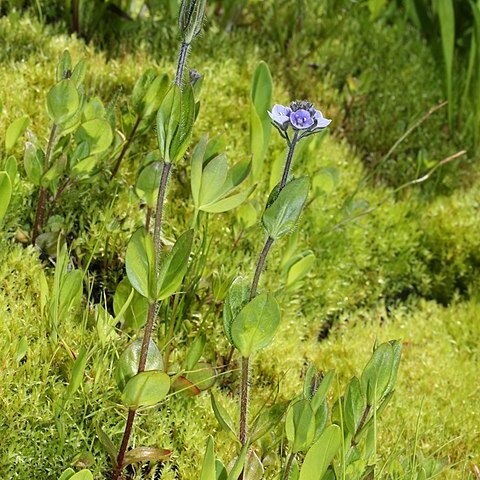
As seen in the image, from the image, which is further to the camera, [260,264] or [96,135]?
[96,135]

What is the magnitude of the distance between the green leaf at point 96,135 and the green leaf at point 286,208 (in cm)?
83

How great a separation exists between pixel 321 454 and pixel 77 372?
60 cm

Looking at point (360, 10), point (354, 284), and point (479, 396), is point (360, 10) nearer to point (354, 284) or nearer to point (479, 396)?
point (354, 284)

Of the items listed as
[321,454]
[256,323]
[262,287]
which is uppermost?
[256,323]

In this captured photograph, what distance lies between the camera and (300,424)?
1.76 m

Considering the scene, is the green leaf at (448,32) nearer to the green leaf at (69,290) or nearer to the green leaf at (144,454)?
the green leaf at (69,290)

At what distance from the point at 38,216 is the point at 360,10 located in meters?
2.24

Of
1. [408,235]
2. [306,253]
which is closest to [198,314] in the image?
[306,253]

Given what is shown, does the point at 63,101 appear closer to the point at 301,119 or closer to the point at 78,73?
the point at 78,73

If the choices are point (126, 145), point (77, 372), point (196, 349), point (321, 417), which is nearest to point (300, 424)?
point (321, 417)

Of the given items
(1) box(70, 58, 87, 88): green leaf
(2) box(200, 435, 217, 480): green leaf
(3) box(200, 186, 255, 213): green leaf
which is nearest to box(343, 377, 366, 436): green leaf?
(2) box(200, 435, 217, 480): green leaf

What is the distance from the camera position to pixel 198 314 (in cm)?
249

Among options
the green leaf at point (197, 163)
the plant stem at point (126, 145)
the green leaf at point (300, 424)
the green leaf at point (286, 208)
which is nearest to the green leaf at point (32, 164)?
the plant stem at point (126, 145)

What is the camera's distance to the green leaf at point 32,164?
2.34 metres
